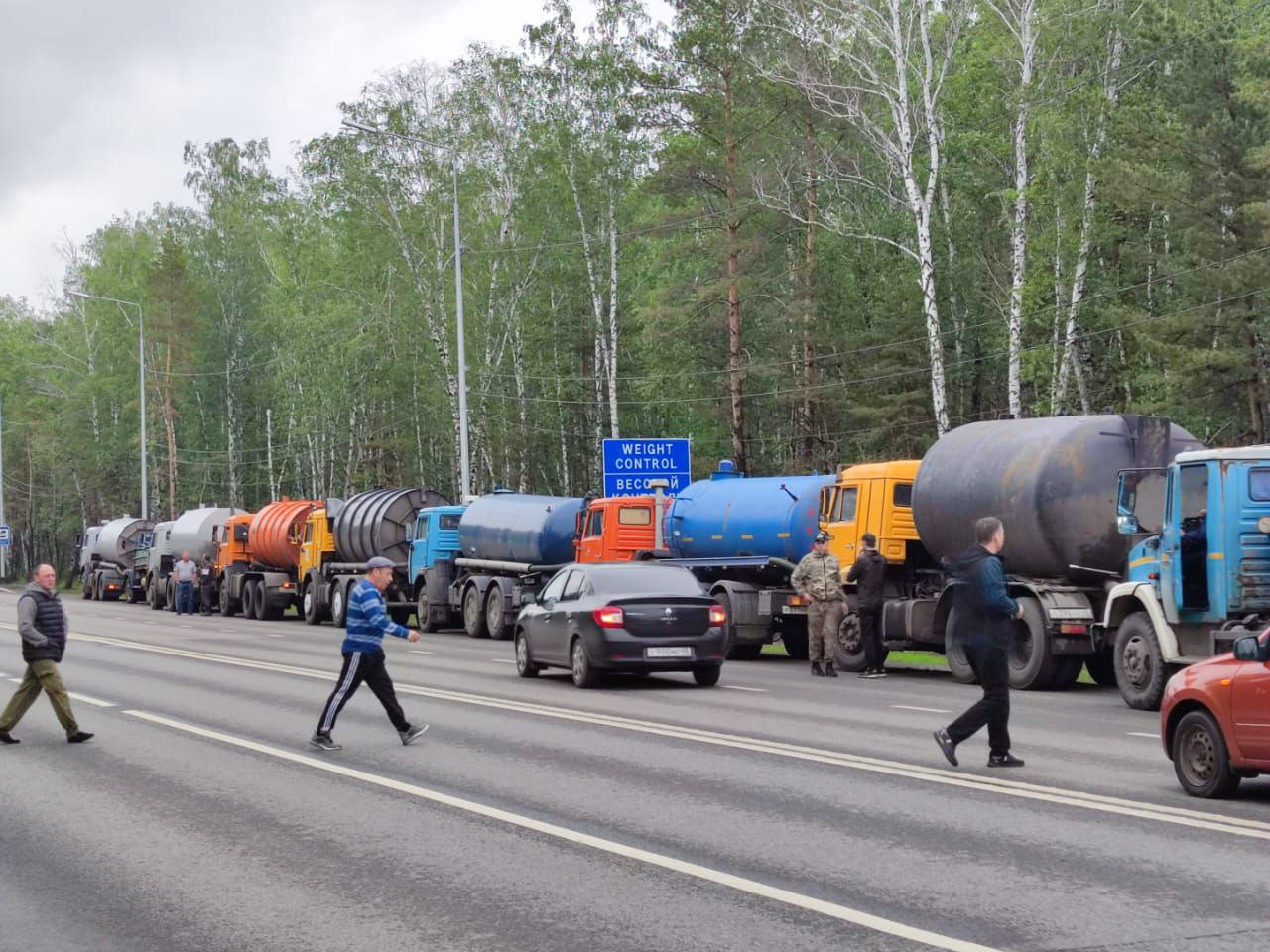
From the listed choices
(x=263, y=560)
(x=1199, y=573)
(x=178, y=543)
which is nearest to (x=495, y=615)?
(x=263, y=560)

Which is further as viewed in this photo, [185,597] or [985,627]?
[185,597]

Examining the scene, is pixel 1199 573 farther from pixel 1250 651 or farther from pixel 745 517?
pixel 745 517

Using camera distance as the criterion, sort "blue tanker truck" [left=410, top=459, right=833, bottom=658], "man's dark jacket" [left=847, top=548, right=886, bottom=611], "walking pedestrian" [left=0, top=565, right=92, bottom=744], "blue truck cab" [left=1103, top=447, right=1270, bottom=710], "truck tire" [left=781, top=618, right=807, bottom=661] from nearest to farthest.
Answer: "walking pedestrian" [left=0, top=565, right=92, bottom=744] → "blue truck cab" [left=1103, top=447, right=1270, bottom=710] → "man's dark jacket" [left=847, top=548, right=886, bottom=611] → "blue tanker truck" [left=410, top=459, right=833, bottom=658] → "truck tire" [left=781, top=618, right=807, bottom=661]

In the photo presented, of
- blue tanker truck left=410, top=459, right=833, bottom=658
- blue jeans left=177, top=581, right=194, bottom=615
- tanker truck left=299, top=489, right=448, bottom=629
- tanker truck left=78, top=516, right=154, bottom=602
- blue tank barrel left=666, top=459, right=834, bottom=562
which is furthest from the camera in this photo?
tanker truck left=78, top=516, right=154, bottom=602

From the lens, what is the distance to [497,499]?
116ft

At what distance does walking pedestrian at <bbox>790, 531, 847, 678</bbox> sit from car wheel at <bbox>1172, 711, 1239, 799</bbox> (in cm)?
1117

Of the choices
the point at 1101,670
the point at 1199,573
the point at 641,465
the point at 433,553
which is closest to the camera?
the point at 1199,573

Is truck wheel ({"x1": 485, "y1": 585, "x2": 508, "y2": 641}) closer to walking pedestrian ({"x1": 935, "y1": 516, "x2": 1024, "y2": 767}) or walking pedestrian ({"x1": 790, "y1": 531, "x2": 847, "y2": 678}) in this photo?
walking pedestrian ({"x1": 790, "y1": 531, "x2": 847, "y2": 678})

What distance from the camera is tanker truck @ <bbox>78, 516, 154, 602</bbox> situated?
61875mm

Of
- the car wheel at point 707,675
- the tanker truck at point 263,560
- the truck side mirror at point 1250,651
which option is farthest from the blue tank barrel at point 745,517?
the tanker truck at point 263,560

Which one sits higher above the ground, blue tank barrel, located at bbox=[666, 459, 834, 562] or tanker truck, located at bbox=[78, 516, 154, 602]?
blue tank barrel, located at bbox=[666, 459, 834, 562]

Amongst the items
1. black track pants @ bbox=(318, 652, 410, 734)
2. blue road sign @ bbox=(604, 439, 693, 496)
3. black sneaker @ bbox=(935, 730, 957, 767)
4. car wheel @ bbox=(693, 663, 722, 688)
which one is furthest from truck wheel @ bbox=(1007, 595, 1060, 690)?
blue road sign @ bbox=(604, 439, 693, 496)

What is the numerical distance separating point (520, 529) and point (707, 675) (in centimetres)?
1358

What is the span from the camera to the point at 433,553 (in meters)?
37.1
